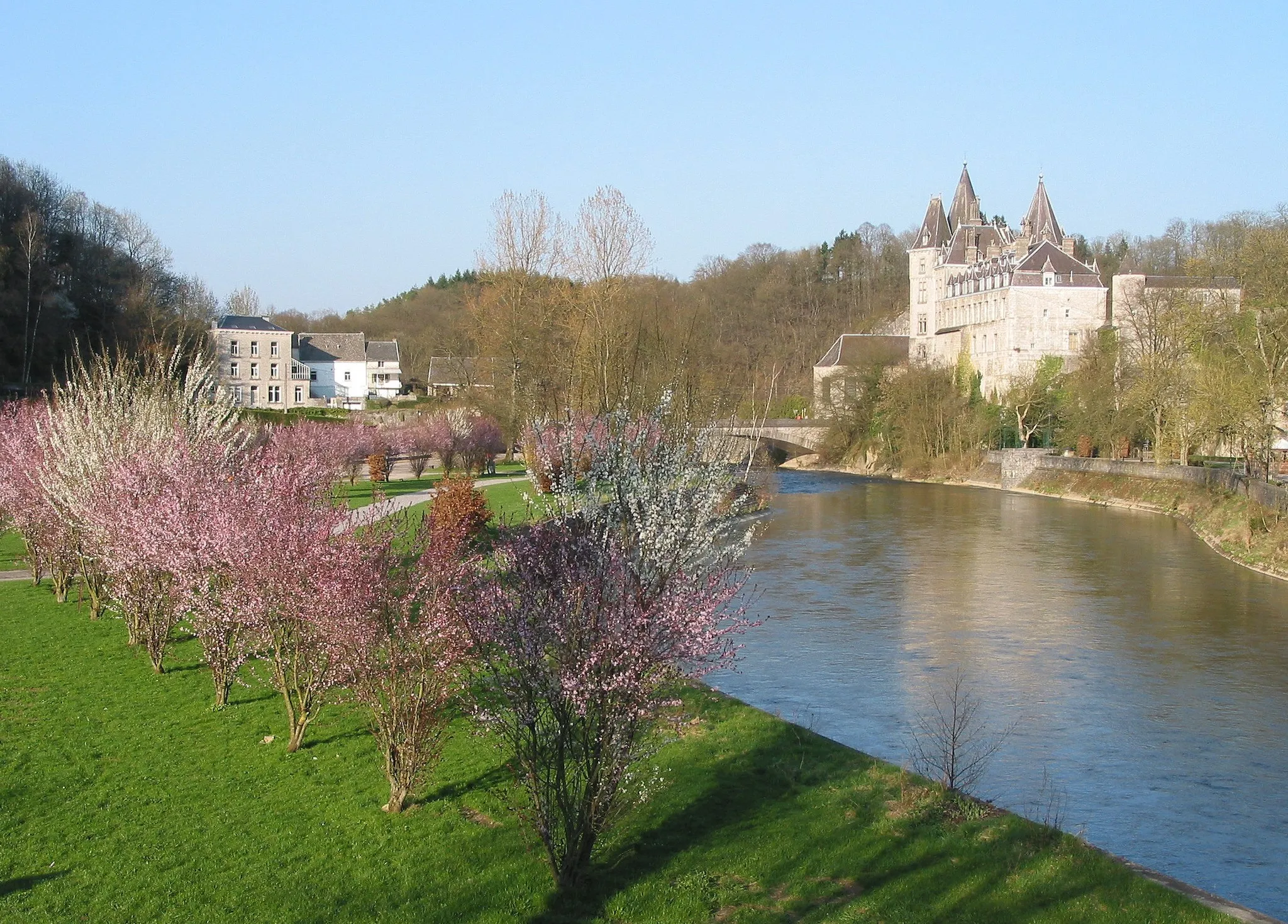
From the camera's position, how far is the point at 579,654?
720cm

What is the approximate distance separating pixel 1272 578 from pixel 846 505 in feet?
57.7

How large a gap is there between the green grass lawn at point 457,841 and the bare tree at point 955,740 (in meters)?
0.63

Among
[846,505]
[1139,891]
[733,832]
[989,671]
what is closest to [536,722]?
[733,832]

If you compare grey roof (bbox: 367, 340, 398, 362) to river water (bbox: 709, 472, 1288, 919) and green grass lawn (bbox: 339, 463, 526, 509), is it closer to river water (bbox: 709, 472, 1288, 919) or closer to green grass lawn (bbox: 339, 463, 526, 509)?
green grass lawn (bbox: 339, 463, 526, 509)

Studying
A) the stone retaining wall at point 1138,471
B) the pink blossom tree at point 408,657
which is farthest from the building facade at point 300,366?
the pink blossom tree at point 408,657

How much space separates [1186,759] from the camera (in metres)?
12.2


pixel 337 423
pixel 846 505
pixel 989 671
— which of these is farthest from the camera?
pixel 337 423

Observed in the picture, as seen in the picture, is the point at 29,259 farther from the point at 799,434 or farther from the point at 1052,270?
the point at 1052,270

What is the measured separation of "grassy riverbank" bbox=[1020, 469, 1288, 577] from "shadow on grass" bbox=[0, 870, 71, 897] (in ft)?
78.7

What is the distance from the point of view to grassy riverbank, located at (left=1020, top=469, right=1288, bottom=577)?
87.7ft

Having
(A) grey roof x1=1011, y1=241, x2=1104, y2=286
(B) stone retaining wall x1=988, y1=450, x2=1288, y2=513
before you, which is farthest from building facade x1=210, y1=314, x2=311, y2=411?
(A) grey roof x1=1011, y1=241, x2=1104, y2=286

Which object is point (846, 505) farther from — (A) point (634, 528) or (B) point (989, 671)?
(A) point (634, 528)

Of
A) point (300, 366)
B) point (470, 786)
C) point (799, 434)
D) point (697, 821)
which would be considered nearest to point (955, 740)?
point (697, 821)

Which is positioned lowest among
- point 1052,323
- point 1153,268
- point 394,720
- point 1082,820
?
point 1082,820
